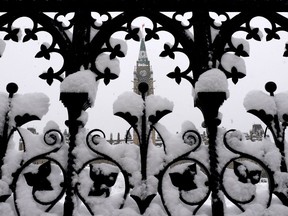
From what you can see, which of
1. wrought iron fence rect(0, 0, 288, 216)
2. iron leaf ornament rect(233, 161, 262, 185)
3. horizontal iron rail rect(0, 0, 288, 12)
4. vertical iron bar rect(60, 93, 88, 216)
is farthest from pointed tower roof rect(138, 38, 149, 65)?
iron leaf ornament rect(233, 161, 262, 185)

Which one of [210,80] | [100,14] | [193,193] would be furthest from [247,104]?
[100,14]

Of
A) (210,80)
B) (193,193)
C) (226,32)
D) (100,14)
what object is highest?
(100,14)

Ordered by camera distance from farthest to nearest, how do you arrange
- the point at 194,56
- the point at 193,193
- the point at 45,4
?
the point at 45,4 → the point at 194,56 → the point at 193,193

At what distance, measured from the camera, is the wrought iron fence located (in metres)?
Result: 1.18

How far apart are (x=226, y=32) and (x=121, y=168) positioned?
853mm

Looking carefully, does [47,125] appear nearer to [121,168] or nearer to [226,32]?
[121,168]

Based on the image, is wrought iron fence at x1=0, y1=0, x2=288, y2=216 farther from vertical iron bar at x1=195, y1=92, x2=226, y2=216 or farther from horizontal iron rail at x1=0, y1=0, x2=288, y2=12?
horizontal iron rail at x1=0, y1=0, x2=288, y2=12

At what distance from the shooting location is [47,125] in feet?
4.21

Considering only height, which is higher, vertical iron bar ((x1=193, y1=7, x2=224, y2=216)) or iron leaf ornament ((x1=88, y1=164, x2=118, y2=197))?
vertical iron bar ((x1=193, y1=7, x2=224, y2=216))

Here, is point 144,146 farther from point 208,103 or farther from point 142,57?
point 142,57

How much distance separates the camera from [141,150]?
3.99 feet

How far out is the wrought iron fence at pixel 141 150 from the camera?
3.87 feet

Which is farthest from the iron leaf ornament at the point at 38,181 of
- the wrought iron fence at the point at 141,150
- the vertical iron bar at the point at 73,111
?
the vertical iron bar at the point at 73,111

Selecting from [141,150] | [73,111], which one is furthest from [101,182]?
[73,111]
